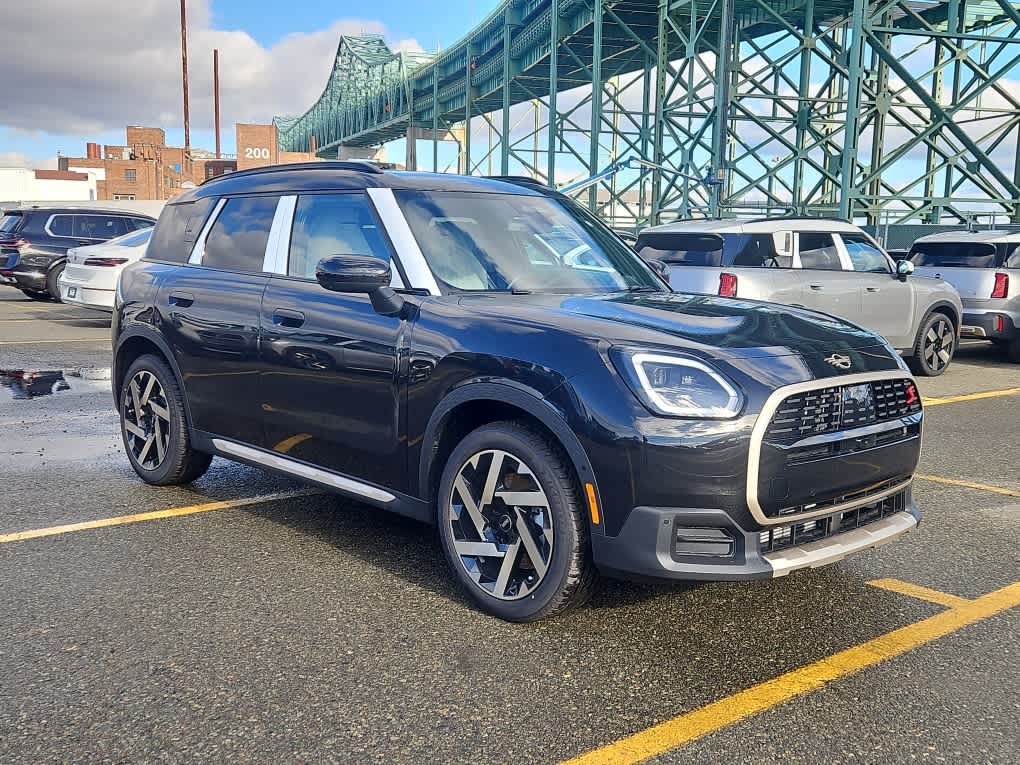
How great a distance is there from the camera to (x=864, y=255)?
10938 millimetres

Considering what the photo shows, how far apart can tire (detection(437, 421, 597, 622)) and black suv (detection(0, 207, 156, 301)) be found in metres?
16.9

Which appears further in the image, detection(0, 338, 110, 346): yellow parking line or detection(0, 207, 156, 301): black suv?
detection(0, 207, 156, 301): black suv

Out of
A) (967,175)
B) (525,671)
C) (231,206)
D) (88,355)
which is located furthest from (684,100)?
(525,671)

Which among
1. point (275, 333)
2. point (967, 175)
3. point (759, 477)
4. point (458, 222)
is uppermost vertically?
point (967, 175)

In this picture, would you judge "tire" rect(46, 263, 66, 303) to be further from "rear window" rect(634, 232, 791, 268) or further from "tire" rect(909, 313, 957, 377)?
"tire" rect(909, 313, 957, 377)

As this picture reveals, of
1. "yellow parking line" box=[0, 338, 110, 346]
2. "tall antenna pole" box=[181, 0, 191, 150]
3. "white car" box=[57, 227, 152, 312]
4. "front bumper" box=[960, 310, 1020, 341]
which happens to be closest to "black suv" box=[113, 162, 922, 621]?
"yellow parking line" box=[0, 338, 110, 346]

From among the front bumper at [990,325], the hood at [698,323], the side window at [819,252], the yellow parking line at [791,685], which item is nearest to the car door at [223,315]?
the hood at [698,323]

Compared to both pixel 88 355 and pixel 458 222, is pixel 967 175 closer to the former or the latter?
pixel 88 355

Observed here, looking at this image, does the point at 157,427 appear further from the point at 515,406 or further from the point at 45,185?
the point at 45,185

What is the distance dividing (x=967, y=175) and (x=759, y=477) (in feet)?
82.5

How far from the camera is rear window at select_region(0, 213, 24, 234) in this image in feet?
62.7

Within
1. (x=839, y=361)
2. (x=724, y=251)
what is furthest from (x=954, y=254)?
(x=839, y=361)

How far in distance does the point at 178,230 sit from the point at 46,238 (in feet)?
50.0

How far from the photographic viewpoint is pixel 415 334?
152 inches
